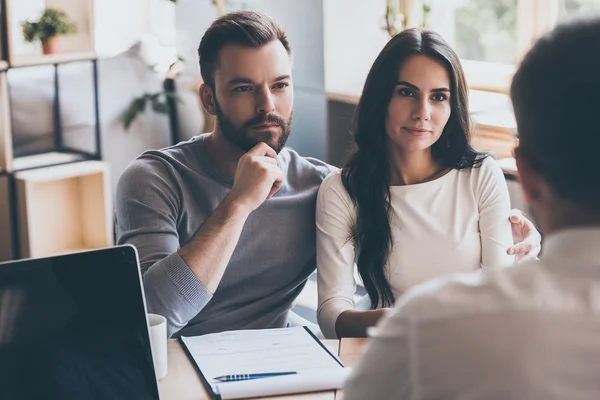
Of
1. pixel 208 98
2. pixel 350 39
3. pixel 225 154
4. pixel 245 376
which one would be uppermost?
pixel 350 39

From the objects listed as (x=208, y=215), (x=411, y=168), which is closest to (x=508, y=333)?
(x=208, y=215)

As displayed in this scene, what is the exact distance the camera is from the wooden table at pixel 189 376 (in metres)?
1.29

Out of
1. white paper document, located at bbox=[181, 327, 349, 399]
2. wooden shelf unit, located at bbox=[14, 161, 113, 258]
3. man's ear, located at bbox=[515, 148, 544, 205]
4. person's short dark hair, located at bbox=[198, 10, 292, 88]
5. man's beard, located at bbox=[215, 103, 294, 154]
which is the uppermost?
person's short dark hair, located at bbox=[198, 10, 292, 88]

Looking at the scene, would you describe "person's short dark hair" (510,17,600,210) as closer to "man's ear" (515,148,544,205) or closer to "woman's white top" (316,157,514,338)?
"man's ear" (515,148,544,205)

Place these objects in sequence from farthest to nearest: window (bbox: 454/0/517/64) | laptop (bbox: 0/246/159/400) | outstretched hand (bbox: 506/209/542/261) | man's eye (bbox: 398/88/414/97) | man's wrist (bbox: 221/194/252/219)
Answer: window (bbox: 454/0/517/64) → man's eye (bbox: 398/88/414/97) → outstretched hand (bbox: 506/209/542/261) → man's wrist (bbox: 221/194/252/219) → laptop (bbox: 0/246/159/400)

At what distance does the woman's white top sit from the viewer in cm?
184

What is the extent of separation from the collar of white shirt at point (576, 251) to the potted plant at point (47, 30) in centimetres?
340

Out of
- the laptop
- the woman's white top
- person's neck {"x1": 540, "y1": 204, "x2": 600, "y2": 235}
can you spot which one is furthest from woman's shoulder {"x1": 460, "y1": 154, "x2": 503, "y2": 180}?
person's neck {"x1": 540, "y1": 204, "x2": 600, "y2": 235}

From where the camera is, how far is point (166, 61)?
4.36m

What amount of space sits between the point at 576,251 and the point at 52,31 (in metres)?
3.42

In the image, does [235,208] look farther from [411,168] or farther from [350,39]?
[350,39]

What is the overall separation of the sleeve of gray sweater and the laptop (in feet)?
1.19

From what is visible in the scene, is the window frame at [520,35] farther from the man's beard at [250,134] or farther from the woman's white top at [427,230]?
the man's beard at [250,134]

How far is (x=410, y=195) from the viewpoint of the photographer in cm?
194
